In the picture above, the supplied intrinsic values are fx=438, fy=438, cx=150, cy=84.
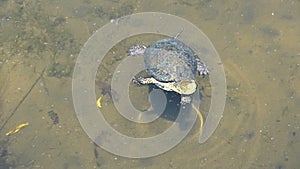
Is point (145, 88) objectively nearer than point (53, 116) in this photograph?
Result: No

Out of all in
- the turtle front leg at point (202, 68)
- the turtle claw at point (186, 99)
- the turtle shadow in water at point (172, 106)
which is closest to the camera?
the turtle claw at point (186, 99)

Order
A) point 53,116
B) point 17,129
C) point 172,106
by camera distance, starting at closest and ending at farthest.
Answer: point 17,129 → point 53,116 → point 172,106

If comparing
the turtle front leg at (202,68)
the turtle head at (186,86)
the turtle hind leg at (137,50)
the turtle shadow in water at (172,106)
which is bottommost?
the turtle shadow in water at (172,106)

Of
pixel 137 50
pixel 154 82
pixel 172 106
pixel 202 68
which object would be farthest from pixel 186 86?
pixel 137 50

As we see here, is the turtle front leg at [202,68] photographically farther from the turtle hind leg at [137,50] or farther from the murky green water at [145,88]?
the turtle hind leg at [137,50]

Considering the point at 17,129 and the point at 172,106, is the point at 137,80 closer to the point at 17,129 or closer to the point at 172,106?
the point at 172,106

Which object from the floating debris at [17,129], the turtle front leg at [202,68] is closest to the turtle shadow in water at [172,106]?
the turtle front leg at [202,68]
